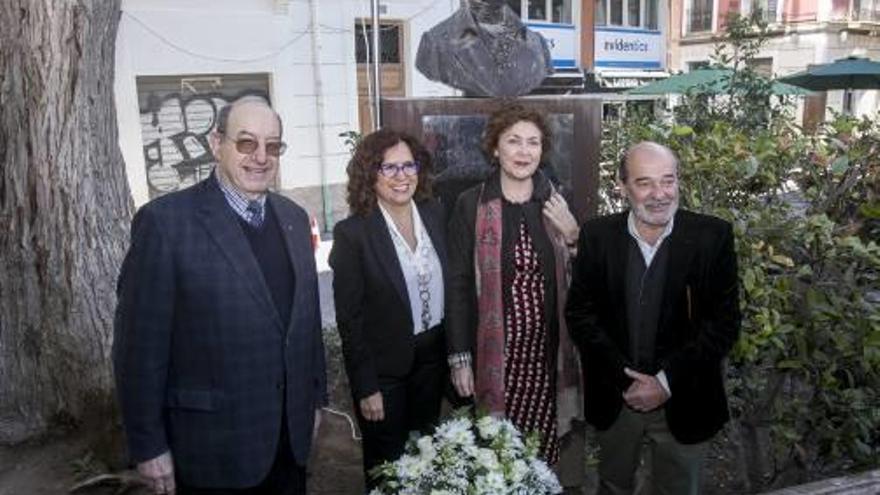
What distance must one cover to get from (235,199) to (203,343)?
18.3 inches

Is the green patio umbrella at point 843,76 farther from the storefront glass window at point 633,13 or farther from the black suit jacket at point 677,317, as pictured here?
the black suit jacket at point 677,317

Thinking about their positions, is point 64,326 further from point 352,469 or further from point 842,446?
point 842,446

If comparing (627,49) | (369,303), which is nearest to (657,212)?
(369,303)

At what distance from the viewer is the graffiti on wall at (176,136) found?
34.8 feet

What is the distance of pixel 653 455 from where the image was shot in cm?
301

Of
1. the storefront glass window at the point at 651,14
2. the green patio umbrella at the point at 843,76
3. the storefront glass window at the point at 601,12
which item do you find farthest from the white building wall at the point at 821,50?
the green patio umbrella at the point at 843,76

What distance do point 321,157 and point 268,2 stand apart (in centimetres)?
241

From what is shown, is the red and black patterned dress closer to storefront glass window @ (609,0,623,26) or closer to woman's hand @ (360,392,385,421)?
woman's hand @ (360,392,385,421)

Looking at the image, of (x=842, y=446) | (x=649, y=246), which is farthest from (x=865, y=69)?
(x=649, y=246)

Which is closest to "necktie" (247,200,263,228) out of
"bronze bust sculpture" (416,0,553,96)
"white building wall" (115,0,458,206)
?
"bronze bust sculpture" (416,0,553,96)

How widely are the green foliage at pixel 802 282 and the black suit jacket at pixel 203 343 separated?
6.11 ft

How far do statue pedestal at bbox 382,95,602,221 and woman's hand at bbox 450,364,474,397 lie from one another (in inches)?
36.2

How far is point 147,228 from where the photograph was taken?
224 centimetres

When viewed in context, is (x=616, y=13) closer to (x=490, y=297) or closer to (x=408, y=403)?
(x=490, y=297)
